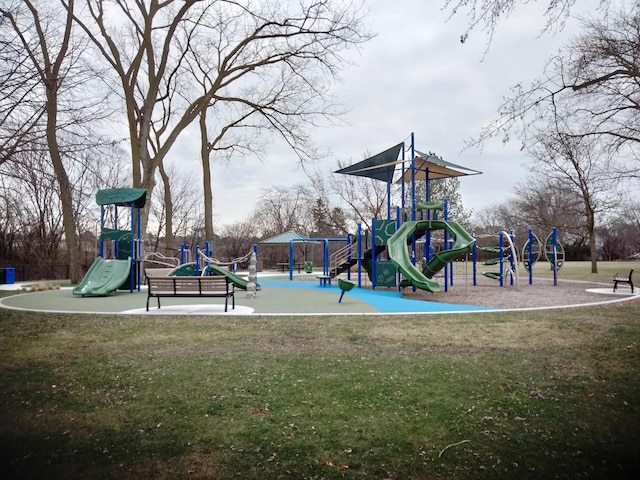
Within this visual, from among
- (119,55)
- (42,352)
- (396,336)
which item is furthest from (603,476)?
(119,55)

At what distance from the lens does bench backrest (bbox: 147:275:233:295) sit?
10492mm

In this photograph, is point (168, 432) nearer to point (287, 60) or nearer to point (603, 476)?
point (603, 476)

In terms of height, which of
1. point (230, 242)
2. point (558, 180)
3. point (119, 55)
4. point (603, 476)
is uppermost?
point (119, 55)

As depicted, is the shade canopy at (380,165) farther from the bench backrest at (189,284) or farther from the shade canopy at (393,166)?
the bench backrest at (189,284)

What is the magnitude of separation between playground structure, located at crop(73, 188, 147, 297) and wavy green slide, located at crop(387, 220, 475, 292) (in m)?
9.27

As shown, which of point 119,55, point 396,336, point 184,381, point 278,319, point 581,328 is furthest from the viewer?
point 119,55

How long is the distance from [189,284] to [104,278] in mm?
7249

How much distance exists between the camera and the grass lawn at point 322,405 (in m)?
3.11

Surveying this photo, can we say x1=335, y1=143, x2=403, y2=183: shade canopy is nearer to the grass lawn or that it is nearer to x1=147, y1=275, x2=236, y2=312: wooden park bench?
x1=147, y1=275, x2=236, y2=312: wooden park bench

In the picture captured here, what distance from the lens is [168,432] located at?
3.58 m

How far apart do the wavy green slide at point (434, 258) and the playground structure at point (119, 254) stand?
9.27m

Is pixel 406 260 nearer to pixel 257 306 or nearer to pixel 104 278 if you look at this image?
pixel 257 306

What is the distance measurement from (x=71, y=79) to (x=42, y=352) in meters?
3.56

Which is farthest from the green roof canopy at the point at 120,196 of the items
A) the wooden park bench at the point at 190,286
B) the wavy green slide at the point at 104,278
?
the wooden park bench at the point at 190,286
